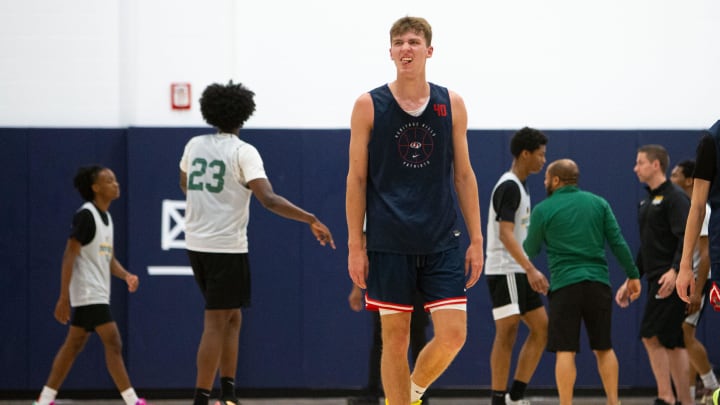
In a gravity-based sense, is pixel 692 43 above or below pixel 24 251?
above

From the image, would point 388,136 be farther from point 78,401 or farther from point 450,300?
point 78,401

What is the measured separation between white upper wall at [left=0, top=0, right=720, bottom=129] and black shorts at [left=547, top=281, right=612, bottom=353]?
239cm

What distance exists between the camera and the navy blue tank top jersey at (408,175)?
422cm

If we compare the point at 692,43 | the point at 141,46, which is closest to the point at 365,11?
the point at 141,46

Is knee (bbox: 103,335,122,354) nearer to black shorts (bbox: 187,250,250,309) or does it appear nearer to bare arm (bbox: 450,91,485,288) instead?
black shorts (bbox: 187,250,250,309)

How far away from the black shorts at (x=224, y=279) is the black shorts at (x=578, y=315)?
1910 millimetres

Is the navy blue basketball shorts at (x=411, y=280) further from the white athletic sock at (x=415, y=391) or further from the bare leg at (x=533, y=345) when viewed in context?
the bare leg at (x=533, y=345)

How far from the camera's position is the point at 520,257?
5.88 m

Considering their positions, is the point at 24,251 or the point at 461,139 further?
the point at 24,251

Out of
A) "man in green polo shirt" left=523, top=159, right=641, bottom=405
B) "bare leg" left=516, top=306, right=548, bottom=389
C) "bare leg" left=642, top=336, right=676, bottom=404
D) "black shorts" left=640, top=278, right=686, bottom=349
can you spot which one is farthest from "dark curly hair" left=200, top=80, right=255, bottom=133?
"bare leg" left=642, top=336, right=676, bottom=404

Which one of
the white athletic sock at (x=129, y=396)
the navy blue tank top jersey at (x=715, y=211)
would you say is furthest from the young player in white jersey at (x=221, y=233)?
the navy blue tank top jersey at (x=715, y=211)

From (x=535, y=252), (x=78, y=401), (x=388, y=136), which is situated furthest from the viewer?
(x=78, y=401)

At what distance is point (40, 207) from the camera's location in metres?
7.46

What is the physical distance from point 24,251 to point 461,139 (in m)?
4.48
